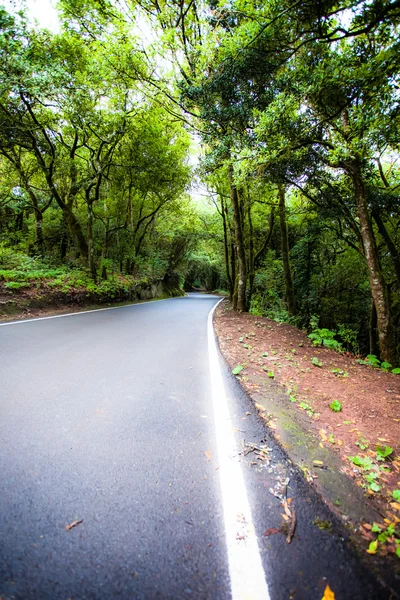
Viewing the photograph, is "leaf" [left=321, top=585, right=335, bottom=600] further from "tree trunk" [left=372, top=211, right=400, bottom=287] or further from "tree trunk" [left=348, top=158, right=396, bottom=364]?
"tree trunk" [left=372, top=211, right=400, bottom=287]

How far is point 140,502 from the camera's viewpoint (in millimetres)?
1735

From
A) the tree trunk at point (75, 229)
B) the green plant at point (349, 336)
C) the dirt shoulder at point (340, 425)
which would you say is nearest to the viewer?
the dirt shoulder at point (340, 425)

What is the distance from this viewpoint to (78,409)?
2873 millimetres

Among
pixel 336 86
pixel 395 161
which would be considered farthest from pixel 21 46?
pixel 395 161

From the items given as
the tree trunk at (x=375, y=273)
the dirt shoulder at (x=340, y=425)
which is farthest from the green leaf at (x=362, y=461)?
the tree trunk at (x=375, y=273)

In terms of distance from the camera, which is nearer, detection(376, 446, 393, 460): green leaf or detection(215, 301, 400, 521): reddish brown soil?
detection(376, 446, 393, 460): green leaf

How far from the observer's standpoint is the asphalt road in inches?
49.8

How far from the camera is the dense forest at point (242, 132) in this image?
5227 millimetres

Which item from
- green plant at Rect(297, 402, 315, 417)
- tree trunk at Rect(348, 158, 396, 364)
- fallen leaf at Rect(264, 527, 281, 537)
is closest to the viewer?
fallen leaf at Rect(264, 527, 281, 537)

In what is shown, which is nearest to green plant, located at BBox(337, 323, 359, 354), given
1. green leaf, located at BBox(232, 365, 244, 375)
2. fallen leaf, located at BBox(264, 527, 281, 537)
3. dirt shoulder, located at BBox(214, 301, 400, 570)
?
dirt shoulder, located at BBox(214, 301, 400, 570)

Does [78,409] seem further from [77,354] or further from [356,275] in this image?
[356,275]

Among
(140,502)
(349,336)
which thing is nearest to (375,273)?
(349,336)

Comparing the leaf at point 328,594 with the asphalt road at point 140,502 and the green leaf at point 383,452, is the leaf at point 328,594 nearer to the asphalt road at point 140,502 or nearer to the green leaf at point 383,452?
the asphalt road at point 140,502

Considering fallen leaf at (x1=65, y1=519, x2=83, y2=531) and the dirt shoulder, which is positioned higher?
fallen leaf at (x1=65, y1=519, x2=83, y2=531)
